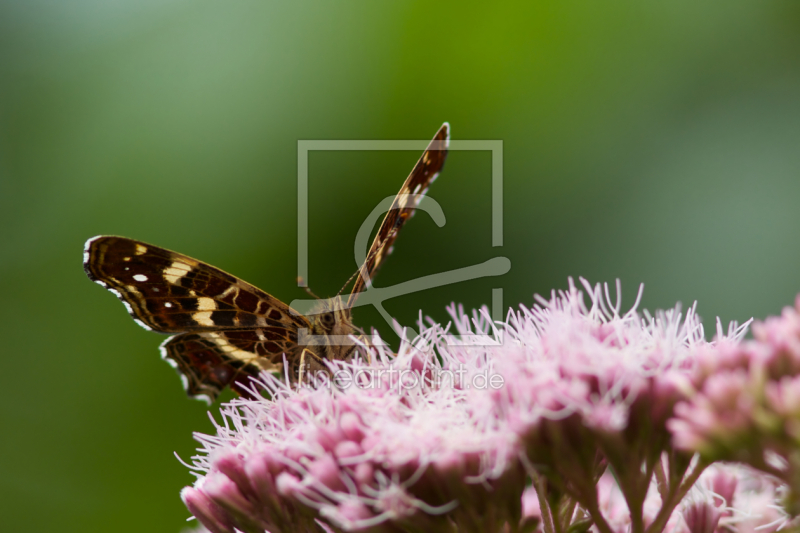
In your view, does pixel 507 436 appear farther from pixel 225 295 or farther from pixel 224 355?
pixel 224 355

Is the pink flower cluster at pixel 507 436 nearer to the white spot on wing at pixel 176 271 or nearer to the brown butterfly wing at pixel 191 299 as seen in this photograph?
the brown butterfly wing at pixel 191 299

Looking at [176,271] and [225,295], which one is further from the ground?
[176,271]

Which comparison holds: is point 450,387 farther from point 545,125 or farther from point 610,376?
point 545,125

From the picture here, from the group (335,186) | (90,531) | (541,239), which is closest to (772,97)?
(541,239)

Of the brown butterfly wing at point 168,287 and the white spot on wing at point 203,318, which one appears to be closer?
the brown butterfly wing at point 168,287

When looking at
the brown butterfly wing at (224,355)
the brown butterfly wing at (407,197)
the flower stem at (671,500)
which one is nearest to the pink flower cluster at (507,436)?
the flower stem at (671,500)

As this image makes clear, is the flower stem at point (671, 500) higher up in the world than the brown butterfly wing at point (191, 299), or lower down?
lower down

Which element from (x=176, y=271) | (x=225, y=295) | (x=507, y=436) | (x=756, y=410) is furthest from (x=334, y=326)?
(x=756, y=410)
